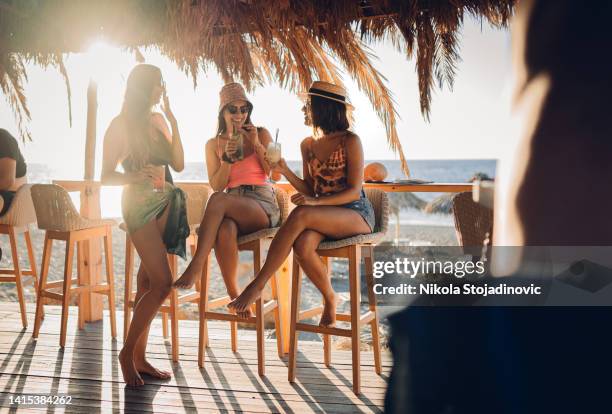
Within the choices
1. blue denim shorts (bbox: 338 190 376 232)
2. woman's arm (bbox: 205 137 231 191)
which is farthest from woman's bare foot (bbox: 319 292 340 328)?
woman's arm (bbox: 205 137 231 191)

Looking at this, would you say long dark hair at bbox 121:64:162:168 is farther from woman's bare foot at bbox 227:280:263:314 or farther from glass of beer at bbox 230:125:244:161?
woman's bare foot at bbox 227:280:263:314

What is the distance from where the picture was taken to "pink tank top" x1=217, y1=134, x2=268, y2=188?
379 cm

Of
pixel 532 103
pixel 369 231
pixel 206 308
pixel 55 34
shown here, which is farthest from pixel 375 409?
pixel 55 34

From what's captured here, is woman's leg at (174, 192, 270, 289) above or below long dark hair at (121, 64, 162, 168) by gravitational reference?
below

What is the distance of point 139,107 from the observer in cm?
350

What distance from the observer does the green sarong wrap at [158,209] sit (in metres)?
3.39

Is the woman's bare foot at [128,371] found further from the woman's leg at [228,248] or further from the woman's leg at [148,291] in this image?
the woman's leg at [228,248]

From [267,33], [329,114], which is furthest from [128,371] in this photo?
[267,33]

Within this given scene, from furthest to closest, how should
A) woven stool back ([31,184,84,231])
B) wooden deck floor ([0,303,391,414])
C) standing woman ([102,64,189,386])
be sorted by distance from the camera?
1. woven stool back ([31,184,84,231])
2. standing woman ([102,64,189,386])
3. wooden deck floor ([0,303,391,414])

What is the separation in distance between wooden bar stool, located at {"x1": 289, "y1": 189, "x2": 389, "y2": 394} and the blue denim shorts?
8 centimetres

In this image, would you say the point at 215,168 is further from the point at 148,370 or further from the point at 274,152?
the point at 148,370

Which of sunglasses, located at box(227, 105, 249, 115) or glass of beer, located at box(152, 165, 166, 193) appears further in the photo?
sunglasses, located at box(227, 105, 249, 115)

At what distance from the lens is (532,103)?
383 mm

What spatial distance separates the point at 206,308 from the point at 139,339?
498mm
